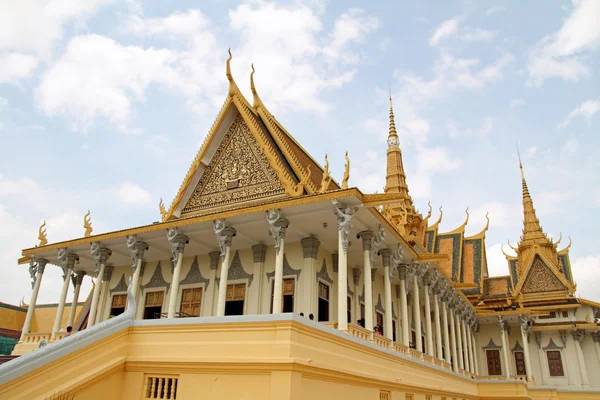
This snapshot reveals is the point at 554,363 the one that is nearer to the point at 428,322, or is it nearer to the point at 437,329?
the point at 437,329

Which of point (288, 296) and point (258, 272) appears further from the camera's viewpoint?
point (258, 272)

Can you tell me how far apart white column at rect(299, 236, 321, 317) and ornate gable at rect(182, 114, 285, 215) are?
5.00ft

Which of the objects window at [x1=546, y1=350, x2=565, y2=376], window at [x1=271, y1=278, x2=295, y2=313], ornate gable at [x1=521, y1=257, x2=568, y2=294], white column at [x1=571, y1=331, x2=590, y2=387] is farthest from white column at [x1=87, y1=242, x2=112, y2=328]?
ornate gable at [x1=521, y1=257, x2=568, y2=294]

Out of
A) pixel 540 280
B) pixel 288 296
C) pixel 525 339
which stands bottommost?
pixel 288 296

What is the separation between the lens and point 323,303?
41.2ft

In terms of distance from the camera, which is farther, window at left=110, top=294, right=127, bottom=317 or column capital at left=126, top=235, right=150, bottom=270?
window at left=110, top=294, right=127, bottom=317

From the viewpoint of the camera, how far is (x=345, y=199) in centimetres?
992

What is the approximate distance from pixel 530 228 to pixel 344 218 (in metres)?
28.4

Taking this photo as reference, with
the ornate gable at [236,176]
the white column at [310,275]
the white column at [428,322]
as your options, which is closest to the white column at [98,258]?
the ornate gable at [236,176]

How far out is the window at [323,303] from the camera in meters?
12.4

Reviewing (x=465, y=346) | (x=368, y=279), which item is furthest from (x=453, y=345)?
(x=368, y=279)

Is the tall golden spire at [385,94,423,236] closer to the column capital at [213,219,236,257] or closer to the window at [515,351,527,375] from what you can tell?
the window at [515,351,527,375]

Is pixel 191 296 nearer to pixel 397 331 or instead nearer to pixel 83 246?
pixel 83 246

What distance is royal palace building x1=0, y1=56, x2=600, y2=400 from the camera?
6223mm
